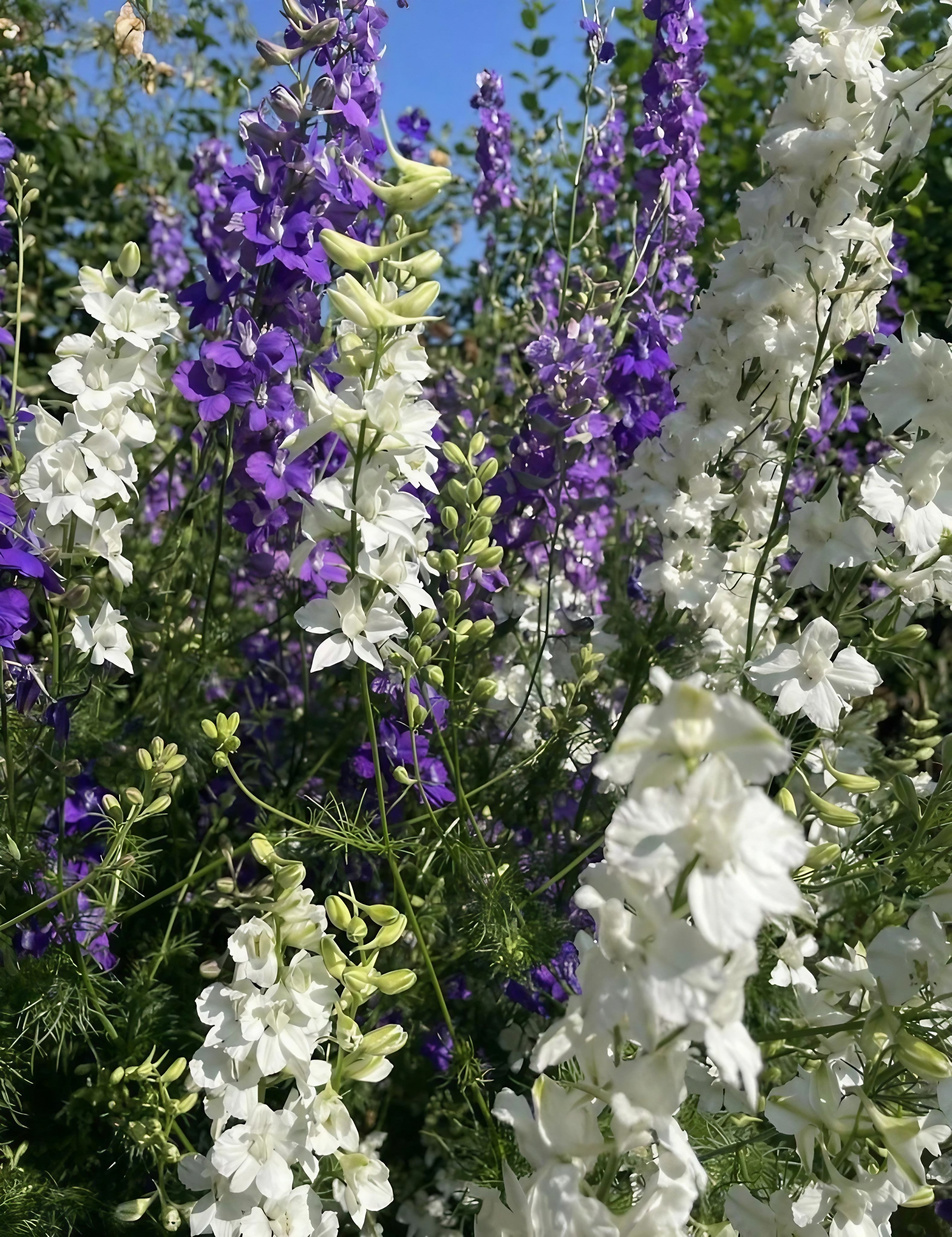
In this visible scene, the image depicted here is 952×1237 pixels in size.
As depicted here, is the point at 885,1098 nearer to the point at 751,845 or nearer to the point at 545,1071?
the point at 545,1071

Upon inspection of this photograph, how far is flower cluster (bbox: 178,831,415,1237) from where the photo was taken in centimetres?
100

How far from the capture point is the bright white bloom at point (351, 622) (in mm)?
1126

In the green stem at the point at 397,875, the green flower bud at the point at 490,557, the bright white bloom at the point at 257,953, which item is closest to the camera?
the bright white bloom at the point at 257,953

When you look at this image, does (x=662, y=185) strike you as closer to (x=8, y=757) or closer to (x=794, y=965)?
(x=794, y=965)

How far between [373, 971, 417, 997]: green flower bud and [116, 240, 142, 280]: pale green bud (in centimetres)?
91

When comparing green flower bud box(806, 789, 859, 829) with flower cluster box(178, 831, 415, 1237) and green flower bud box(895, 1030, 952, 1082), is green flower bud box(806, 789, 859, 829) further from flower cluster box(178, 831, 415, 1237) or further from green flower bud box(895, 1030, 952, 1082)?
flower cluster box(178, 831, 415, 1237)

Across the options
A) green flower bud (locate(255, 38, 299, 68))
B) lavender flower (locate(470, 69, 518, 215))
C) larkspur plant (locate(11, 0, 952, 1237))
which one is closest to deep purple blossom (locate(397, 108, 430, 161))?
lavender flower (locate(470, 69, 518, 215))

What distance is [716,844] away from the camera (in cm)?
65

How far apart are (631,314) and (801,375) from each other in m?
0.55

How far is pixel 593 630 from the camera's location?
1.82 meters

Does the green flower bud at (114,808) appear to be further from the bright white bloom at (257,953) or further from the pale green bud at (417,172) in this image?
the pale green bud at (417,172)

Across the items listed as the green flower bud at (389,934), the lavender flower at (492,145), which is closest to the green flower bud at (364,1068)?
the green flower bud at (389,934)

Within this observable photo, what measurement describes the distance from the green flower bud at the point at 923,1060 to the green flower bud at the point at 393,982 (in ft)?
1.44

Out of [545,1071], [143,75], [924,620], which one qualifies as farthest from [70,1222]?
[924,620]
